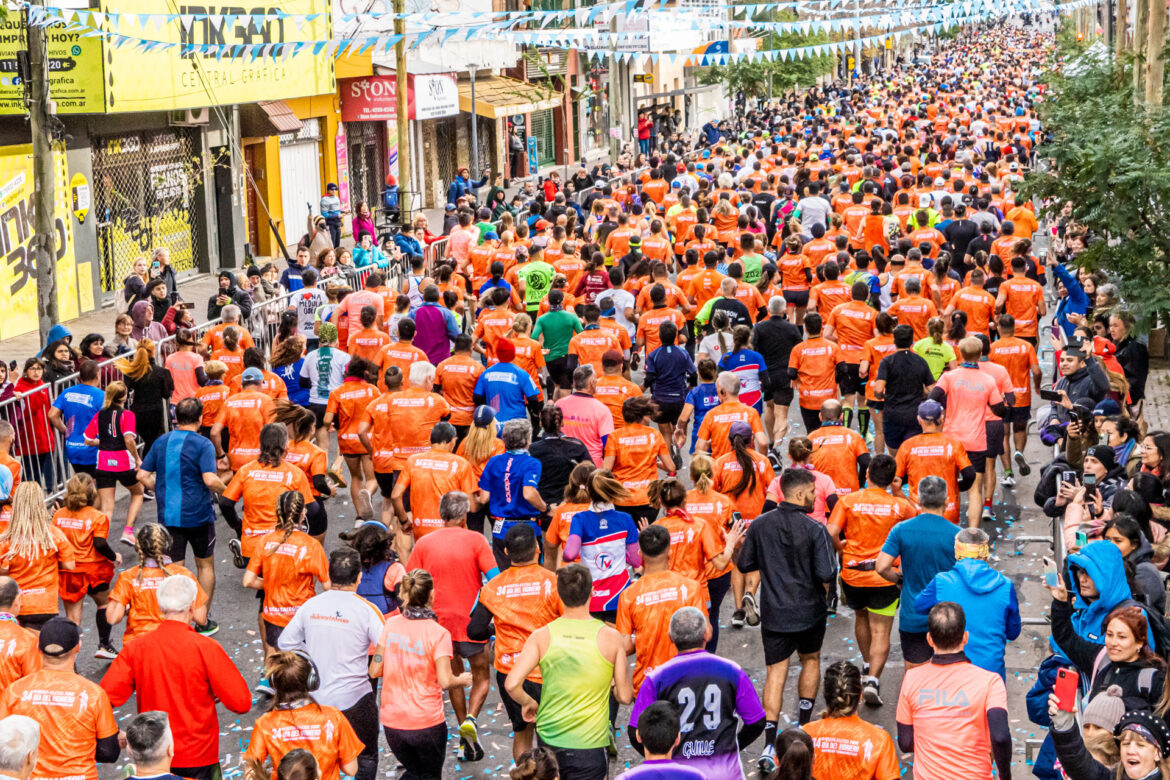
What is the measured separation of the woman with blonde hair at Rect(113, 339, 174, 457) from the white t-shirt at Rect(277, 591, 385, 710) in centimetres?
585

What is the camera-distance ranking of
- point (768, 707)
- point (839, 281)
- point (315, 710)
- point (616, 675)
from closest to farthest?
point (315, 710), point (616, 675), point (768, 707), point (839, 281)

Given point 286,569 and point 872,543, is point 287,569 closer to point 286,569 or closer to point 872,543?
point 286,569

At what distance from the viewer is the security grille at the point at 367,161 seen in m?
34.1

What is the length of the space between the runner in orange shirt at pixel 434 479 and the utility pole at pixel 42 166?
7.62 meters

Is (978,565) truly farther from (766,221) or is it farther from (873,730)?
(766,221)

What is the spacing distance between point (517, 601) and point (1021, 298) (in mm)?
8391

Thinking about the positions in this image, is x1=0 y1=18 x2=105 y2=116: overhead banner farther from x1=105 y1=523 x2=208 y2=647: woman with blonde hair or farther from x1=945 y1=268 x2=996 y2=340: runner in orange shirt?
x1=105 y1=523 x2=208 y2=647: woman with blonde hair

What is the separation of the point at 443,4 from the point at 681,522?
29307 mm

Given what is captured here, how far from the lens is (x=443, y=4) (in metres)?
35.5

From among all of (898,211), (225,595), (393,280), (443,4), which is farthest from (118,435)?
(443,4)

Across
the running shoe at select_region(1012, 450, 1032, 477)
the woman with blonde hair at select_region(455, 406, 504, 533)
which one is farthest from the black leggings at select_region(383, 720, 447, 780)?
the running shoe at select_region(1012, 450, 1032, 477)

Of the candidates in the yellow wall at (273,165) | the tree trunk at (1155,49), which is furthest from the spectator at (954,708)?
the yellow wall at (273,165)

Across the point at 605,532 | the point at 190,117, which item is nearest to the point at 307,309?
the point at 605,532

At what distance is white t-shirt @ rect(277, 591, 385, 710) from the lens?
712 cm
